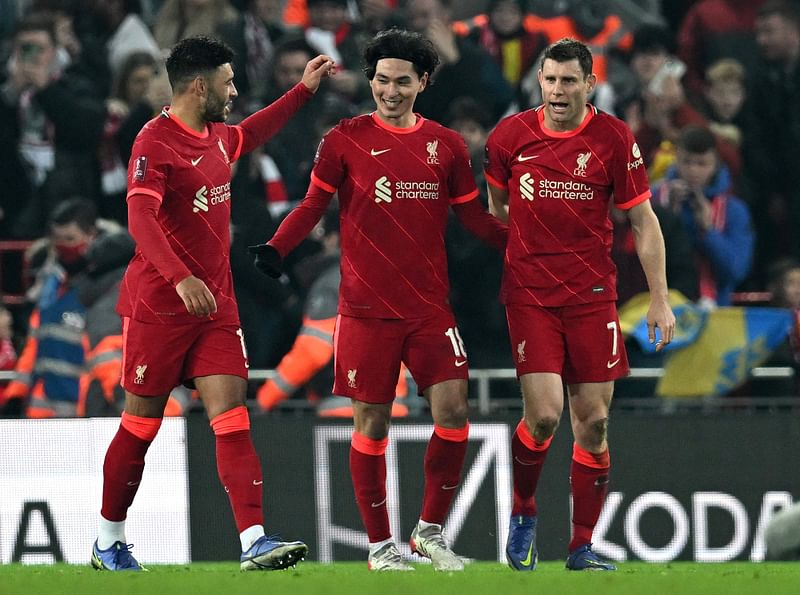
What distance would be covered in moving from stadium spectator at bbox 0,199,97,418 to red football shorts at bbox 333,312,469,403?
11.5ft

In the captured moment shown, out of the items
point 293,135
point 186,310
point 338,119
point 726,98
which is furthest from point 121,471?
point 726,98

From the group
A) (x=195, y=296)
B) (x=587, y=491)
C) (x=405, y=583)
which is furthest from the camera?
(x=587, y=491)

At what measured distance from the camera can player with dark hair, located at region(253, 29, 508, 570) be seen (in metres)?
7.39

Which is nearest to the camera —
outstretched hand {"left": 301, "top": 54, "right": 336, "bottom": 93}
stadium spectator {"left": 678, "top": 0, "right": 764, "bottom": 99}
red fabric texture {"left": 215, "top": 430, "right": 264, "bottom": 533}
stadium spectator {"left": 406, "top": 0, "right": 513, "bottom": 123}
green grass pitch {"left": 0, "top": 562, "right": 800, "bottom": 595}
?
green grass pitch {"left": 0, "top": 562, "right": 800, "bottom": 595}

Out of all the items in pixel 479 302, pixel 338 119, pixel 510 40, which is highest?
pixel 510 40

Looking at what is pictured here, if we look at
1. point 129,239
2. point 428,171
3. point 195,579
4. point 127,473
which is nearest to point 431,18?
point 129,239

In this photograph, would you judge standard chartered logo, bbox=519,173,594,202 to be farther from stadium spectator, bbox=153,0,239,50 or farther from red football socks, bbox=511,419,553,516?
stadium spectator, bbox=153,0,239,50

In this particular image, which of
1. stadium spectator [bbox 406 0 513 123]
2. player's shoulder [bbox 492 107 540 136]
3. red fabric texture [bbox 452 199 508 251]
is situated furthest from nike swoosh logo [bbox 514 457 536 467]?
stadium spectator [bbox 406 0 513 123]

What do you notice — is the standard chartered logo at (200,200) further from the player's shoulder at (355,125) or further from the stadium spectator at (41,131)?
the stadium spectator at (41,131)

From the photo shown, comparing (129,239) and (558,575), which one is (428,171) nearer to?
(558,575)

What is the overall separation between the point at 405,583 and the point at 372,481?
1251 millimetres

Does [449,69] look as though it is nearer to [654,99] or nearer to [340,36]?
[340,36]

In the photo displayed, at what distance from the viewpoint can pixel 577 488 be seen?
25.0 feet

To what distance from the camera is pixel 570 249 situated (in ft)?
24.2
